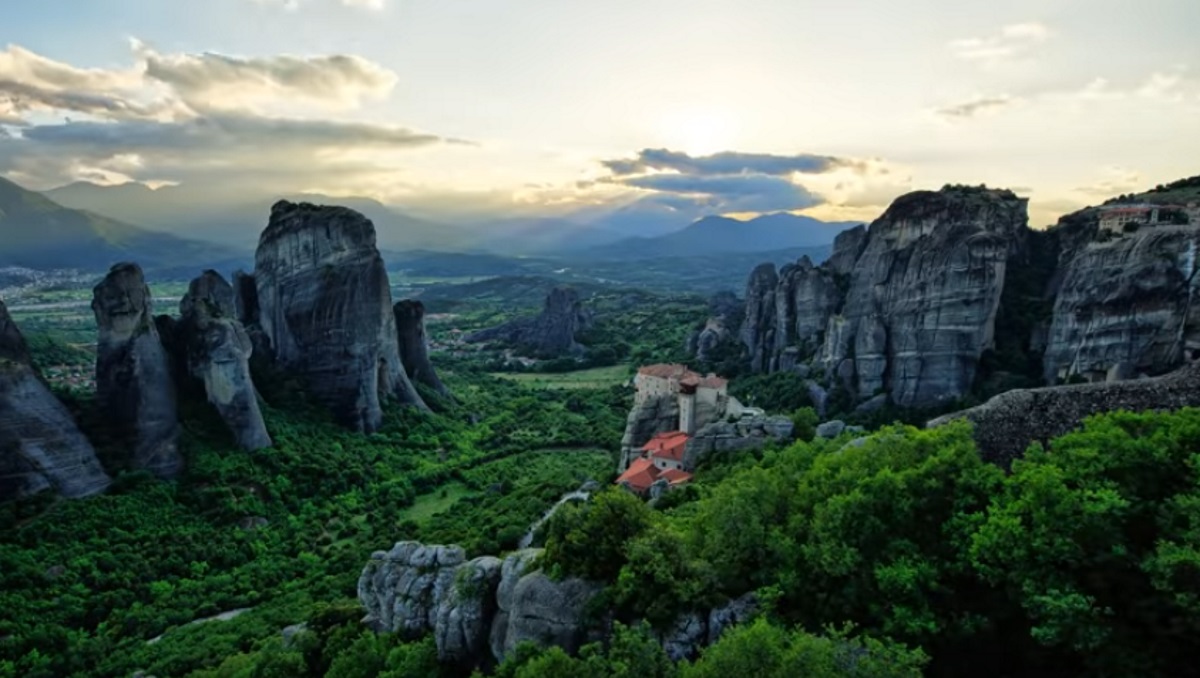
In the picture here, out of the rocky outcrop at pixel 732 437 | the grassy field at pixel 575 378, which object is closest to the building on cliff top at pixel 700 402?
the rocky outcrop at pixel 732 437

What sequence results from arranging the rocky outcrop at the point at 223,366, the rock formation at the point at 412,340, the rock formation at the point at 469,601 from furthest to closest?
the rock formation at the point at 412,340
the rocky outcrop at the point at 223,366
the rock formation at the point at 469,601

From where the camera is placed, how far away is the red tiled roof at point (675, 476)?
131 feet

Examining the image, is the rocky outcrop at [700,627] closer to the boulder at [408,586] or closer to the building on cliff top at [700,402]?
the boulder at [408,586]

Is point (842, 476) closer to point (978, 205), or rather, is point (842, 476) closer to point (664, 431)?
point (664, 431)

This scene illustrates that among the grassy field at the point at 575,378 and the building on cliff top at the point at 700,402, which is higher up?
the building on cliff top at the point at 700,402

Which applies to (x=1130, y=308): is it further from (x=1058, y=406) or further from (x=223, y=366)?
(x=223, y=366)

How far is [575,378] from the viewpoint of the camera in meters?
121

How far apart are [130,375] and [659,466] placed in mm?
38701

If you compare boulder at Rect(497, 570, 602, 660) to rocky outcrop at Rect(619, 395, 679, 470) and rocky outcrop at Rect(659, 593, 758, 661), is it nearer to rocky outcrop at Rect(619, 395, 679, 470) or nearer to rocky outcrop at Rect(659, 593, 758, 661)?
rocky outcrop at Rect(659, 593, 758, 661)

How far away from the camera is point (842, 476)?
19250mm

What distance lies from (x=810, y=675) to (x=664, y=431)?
124ft

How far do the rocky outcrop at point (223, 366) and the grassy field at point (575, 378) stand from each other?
2286 inches

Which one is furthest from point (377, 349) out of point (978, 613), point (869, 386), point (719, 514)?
point (978, 613)

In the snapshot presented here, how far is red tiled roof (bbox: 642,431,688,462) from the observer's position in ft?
145
